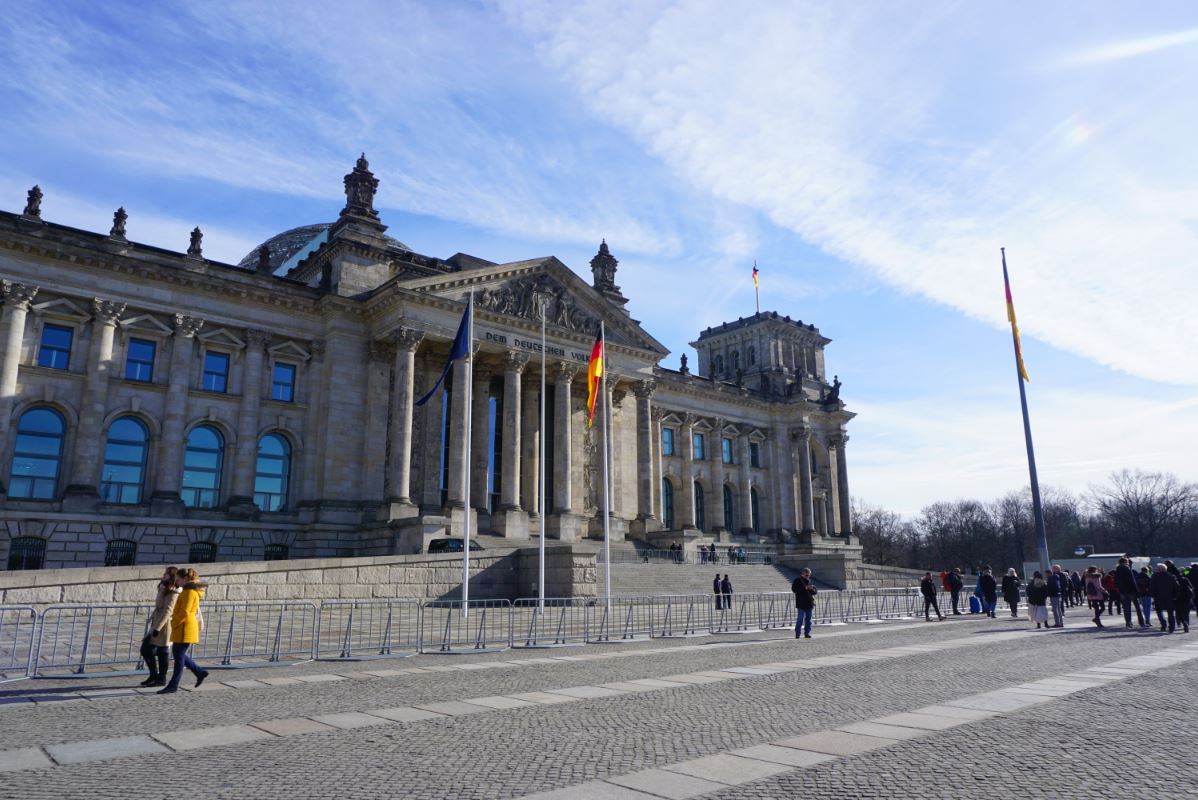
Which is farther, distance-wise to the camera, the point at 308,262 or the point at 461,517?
the point at 308,262

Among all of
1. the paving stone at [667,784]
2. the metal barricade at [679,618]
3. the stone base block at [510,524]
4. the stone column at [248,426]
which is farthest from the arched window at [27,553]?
the paving stone at [667,784]

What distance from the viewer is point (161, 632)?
12711 millimetres

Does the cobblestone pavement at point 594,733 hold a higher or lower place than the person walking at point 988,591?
lower

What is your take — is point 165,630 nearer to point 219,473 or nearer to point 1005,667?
point 1005,667

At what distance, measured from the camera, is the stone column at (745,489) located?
65562mm

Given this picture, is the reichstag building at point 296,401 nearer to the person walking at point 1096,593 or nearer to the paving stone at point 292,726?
the person walking at point 1096,593

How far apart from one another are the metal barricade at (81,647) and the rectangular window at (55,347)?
20682 mm

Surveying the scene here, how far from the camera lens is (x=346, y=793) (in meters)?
6.47

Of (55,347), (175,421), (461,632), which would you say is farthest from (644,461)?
(55,347)

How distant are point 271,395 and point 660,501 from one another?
1093 inches

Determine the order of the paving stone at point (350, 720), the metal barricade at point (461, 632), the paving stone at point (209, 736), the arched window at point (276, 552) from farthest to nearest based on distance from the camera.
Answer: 1. the arched window at point (276, 552)
2. the metal barricade at point (461, 632)
3. the paving stone at point (350, 720)
4. the paving stone at point (209, 736)

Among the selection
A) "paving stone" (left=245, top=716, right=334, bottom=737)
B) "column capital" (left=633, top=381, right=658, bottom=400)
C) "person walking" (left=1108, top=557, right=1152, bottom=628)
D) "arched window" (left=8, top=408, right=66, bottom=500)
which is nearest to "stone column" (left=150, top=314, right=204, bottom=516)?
"arched window" (left=8, top=408, right=66, bottom=500)

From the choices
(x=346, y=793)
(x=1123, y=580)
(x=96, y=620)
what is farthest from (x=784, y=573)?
(x=346, y=793)

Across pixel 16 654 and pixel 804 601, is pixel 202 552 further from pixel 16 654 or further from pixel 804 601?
pixel 804 601
